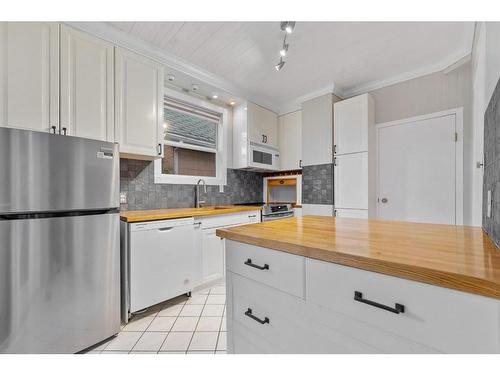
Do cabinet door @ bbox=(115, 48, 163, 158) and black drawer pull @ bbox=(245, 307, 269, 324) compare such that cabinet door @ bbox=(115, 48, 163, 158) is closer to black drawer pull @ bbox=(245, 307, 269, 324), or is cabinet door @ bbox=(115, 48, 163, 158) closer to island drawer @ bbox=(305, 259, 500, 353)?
black drawer pull @ bbox=(245, 307, 269, 324)

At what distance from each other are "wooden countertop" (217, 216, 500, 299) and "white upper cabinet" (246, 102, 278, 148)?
2.50m

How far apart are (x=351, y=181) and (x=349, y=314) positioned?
2.48 meters

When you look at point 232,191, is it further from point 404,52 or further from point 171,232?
point 404,52

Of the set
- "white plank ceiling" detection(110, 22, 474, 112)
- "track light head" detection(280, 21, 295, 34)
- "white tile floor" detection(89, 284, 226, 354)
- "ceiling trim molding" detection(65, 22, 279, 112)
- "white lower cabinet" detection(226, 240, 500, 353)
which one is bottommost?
"white tile floor" detection(89, 284, 226, 354)

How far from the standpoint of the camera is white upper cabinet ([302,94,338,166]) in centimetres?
314

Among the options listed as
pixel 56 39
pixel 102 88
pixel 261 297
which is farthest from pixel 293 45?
pixel 261 297

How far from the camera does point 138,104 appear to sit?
215cm

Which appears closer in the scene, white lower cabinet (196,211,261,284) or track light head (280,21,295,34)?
track light head (280,21,295,34)

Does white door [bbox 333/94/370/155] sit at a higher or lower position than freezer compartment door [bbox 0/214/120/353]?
higher

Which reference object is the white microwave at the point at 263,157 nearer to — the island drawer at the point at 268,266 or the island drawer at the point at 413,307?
the island drawer at the point at 268,266

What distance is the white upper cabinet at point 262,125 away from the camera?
3.41 meters

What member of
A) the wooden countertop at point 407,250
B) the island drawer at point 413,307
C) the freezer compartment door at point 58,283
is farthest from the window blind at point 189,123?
the island drawer at point 413,307

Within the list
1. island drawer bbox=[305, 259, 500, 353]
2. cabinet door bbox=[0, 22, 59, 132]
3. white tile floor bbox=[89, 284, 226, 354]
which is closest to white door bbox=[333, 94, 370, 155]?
white tile floor bbox=[89, 284, 226, 354]

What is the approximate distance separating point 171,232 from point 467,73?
342 centimetres
